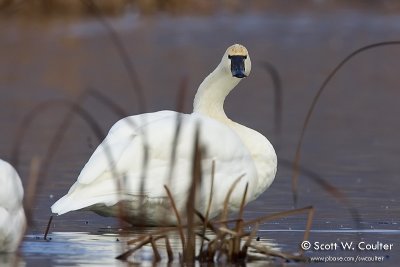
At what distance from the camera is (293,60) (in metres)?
23.2

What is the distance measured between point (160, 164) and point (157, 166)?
0.02 meters

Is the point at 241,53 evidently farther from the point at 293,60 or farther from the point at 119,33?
the point at 119,33

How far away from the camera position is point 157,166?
9039 mm

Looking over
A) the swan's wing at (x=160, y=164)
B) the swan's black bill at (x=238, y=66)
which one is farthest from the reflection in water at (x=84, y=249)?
the swan's black bill at (x=238, y=66)

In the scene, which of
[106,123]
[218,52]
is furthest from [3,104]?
[218,52]

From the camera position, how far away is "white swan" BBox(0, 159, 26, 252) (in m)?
7.61

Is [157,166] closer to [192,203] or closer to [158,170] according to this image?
[158,170]

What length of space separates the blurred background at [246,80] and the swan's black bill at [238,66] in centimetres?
91

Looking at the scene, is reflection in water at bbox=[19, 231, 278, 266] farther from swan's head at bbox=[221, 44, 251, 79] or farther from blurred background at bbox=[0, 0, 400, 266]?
swan's head at bbox=[221, 44, 251, 79]

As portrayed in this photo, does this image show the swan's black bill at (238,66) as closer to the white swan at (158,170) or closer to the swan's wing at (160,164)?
the white swan at (158,170)

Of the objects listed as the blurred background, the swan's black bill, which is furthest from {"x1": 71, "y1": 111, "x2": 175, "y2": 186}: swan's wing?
the swan's black bill

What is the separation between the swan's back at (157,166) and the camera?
8750 mm

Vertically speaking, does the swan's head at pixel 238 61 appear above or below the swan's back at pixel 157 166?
above

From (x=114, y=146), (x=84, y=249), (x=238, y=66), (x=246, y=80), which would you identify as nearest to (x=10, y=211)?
(x=84, y=249)
